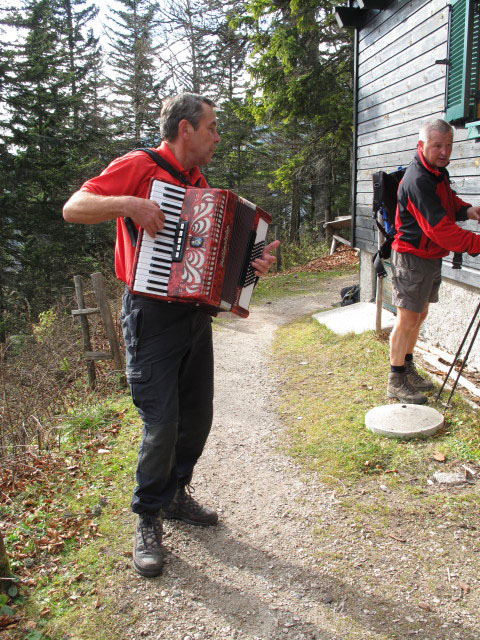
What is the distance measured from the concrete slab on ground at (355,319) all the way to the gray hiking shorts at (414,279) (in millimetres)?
2480

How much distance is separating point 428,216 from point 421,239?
0.35 m

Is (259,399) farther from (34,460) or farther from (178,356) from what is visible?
(178,356)

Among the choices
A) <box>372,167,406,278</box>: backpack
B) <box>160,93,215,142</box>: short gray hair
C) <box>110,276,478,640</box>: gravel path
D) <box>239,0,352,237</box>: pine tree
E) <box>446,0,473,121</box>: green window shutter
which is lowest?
<box>110,276,478,640</box>: gravel path

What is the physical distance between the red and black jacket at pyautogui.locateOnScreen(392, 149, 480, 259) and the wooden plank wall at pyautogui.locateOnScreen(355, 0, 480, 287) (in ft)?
3.69

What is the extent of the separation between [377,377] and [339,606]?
11.0 ft

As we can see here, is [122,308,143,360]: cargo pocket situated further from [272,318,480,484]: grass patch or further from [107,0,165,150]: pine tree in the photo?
[107,0,165,150]: pine tree

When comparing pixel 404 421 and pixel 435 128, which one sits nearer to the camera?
pixel 435 128

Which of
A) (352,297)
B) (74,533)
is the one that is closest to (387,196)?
(74,533)

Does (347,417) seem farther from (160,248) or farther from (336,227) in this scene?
(336,227)

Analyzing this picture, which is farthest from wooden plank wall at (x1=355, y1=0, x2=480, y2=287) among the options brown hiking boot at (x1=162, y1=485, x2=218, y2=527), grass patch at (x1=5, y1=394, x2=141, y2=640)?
grass patch at (x1=5, y1=394, x2=141, y2=640)

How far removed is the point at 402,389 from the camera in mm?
4699

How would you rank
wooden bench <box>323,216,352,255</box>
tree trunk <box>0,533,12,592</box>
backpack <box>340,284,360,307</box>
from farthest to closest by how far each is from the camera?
wooden bench <box>323,216,352,255</box> < backpack <box>340,284,360,307</box> < tree trunk <box>0,533,12,592</box>

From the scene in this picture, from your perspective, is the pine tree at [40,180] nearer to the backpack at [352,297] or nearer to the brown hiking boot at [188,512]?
the backpack at [352,297]

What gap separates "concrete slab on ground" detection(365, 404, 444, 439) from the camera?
4066mm
